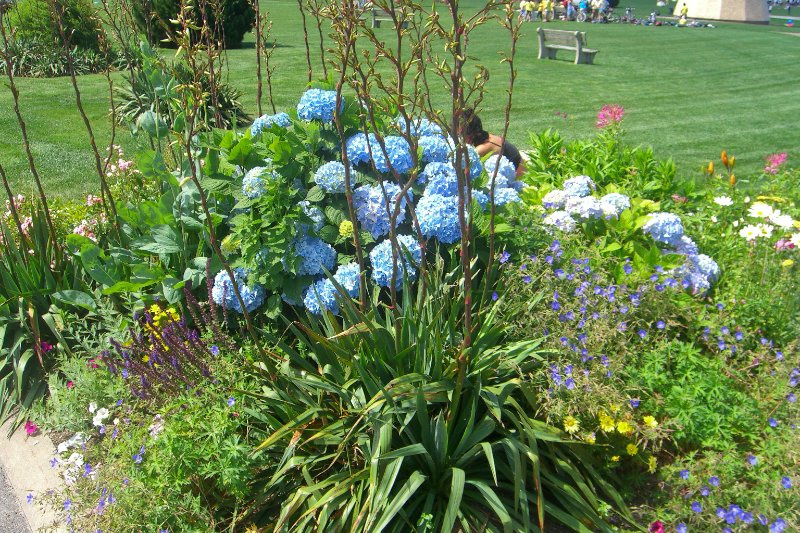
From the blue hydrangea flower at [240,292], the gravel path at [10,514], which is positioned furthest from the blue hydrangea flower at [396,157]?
the gravel path at [10,514]

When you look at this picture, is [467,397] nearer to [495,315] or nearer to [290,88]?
[495,315]

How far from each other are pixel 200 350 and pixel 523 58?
17764 mm

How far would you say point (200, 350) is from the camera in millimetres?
3174

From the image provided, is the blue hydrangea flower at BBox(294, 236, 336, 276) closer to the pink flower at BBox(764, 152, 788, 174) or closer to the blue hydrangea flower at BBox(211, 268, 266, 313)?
the blue hydrangea flower at BBox(211, 268, 266, 313)

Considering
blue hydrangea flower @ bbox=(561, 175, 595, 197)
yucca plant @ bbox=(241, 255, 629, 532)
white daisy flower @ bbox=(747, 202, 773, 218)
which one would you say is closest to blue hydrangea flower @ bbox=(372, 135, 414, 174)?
yucca plant @ bbox=(241, 255, 629, 532)

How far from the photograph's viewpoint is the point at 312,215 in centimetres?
354

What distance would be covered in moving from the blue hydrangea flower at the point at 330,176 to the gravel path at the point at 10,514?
2073mm

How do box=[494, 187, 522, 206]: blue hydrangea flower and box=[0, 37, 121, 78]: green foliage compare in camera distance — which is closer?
box=[494, 187, 522, 206]: blue hydrangea flower

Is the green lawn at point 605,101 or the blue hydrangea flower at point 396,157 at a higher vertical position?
the blue hydrangea flower at point 396,157

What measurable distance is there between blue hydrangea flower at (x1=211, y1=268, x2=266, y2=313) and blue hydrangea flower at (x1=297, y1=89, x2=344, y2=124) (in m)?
0.89

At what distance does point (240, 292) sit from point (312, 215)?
1.77ft

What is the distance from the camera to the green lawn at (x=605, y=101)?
30.3ft

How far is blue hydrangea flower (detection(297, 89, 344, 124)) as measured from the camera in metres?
3.59

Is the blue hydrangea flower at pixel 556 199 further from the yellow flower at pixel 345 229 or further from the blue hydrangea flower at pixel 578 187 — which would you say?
the yellow flower at pixel 345 229
